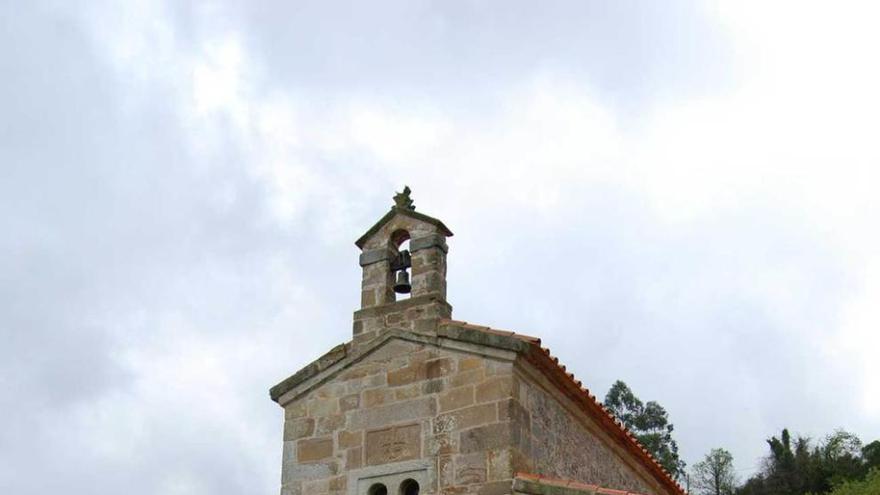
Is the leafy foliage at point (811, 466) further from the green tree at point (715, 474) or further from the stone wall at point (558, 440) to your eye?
the stone wall at point (558, 440)

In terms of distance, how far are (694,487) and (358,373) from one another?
2189 inches

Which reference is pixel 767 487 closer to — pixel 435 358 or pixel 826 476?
pixel 826 476

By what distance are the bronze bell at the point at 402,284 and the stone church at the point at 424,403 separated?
0.6 inches

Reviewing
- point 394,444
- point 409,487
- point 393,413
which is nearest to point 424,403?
point 393,413

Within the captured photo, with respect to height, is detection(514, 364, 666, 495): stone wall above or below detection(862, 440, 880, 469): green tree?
below

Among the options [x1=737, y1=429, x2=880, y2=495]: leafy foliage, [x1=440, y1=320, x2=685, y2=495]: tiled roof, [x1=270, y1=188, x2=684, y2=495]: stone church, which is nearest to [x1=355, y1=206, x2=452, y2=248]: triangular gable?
[x1=270, y1=188, x2=684, y2=495]: stone church

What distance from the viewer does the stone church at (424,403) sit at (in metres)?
9.84

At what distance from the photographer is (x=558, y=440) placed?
10891mm

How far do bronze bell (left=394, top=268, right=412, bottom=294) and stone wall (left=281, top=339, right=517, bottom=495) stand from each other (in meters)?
0.76

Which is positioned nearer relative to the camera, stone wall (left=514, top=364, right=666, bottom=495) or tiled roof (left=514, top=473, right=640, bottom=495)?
tiled roof (left=514, top=473, right=640, bottom=495)

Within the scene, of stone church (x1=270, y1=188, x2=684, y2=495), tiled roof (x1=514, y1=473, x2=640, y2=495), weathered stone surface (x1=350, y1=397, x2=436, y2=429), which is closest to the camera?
tiled roof (x1=514, y1=473, x2=640, y2=495)

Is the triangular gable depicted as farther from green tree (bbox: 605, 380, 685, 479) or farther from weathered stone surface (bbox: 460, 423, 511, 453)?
green tree (bbox: 605, 380, 685, 479)

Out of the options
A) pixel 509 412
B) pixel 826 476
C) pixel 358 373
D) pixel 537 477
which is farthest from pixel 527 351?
pixel 826 476

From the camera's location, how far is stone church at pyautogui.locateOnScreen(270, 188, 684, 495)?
32.3 feet
